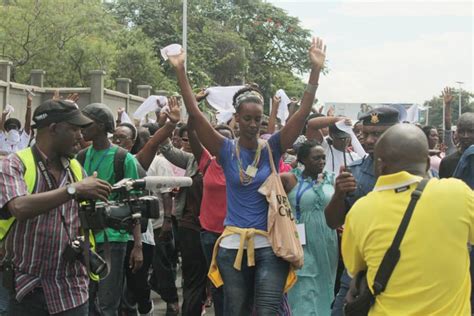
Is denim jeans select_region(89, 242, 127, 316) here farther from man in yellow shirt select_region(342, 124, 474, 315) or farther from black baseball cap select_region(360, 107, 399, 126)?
man in yellow shirt select_region(342, 124, 474, 315)

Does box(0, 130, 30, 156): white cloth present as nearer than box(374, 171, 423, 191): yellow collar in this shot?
No

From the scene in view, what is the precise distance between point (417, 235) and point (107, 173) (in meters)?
3.48

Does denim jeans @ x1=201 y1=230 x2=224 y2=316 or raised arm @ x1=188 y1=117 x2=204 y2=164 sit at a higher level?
raised arm @ x1=188 y1=117 x2=204 y2=164

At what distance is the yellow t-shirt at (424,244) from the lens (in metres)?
3.45

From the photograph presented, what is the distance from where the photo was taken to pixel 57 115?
4.61 m

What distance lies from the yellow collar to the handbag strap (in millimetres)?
47

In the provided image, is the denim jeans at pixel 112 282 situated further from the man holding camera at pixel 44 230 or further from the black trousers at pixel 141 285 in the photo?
the man holding camera at pixel 44 230

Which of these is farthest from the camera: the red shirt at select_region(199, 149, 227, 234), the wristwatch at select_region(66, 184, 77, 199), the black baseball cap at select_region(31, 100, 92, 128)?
the red shirt at select_region(199, 149, 227, 234)

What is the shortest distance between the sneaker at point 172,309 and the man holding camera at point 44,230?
14.0 ft

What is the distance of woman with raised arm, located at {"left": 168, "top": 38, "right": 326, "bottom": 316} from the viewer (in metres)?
5.59

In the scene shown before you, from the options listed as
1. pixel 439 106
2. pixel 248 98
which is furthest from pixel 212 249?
pixel 439 106

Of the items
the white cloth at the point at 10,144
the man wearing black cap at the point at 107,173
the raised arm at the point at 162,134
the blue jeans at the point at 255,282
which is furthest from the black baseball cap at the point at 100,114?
the white cloth at the point at 10,144

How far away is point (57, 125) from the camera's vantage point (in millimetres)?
4625

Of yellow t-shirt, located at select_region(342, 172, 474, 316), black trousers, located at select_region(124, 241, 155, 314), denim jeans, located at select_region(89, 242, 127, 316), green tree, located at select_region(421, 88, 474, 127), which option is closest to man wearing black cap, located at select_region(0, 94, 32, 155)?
black trousers, located at select_region(124, 241, 155, 314)
